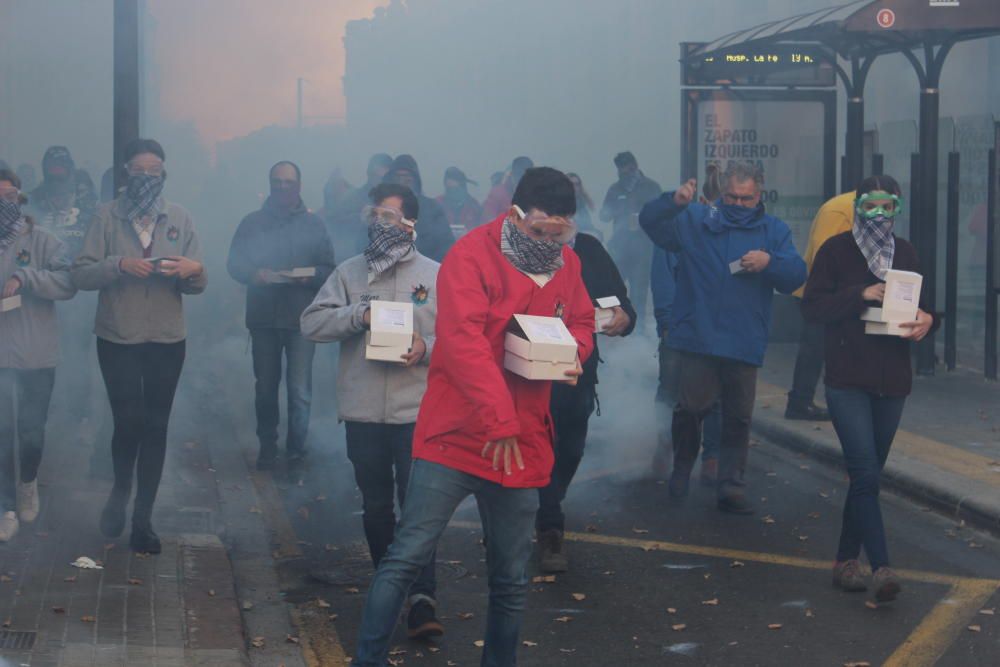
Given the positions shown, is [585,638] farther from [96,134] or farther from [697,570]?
[96,134]

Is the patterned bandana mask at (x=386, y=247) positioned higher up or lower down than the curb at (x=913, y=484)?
higher up

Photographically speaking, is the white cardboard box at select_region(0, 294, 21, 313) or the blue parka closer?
the white cardboard box at select_region(0, 294, 21, 313)

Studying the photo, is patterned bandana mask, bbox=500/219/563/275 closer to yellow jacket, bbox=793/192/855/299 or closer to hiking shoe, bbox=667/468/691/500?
hiking shoe, bbox=667/468/691/500

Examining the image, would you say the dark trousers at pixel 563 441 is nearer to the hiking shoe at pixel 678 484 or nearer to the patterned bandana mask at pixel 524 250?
the hiking shoe at pixel 678 484

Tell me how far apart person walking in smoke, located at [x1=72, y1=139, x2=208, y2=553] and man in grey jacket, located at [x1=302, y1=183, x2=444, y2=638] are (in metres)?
0.96

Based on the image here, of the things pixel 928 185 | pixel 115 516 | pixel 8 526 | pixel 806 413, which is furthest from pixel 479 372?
pixel 928 185

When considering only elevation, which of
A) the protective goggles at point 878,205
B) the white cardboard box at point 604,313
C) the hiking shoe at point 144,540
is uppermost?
the protective goggles at point 878,205

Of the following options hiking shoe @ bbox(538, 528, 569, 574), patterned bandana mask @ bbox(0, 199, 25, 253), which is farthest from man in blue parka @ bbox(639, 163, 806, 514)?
patterned bandana mask @ bbox(0, 199, 25, 253)

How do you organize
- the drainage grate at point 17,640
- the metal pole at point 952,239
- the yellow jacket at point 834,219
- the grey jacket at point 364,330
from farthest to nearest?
the metal pole at point 952,239, the yellow jacket at point 834,219, the grey jacket at point 364,330, the drainage grate at point 17,640

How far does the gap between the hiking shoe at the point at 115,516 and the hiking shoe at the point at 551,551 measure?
5.26 feet

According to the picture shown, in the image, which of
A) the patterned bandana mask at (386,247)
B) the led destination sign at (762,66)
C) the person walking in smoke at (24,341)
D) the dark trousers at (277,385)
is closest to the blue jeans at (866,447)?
the patterned bandana mask at (386,247)

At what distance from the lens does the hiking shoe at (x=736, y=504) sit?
20.3 ft

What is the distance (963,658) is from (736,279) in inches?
85.2

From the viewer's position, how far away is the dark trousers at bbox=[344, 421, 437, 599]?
4.45 meters
